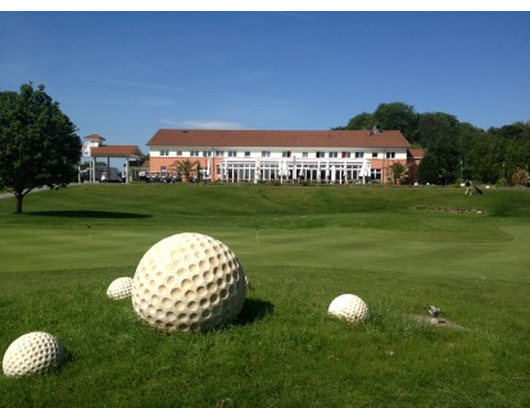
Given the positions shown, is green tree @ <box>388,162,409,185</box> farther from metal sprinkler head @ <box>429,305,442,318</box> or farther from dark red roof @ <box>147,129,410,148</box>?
metal sprinkler head @ <box>429,305,442,318</box>

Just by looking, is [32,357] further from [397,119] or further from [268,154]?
[397,119]

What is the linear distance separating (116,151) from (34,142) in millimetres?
65294

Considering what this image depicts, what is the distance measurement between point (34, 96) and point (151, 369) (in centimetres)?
4348

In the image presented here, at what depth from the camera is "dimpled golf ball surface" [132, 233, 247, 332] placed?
308 inches

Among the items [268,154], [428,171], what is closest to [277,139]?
[268,154]

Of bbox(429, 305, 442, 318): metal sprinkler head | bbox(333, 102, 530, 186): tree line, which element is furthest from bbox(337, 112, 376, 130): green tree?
bbox(429, 305, 442, 318): metal sprinkler head

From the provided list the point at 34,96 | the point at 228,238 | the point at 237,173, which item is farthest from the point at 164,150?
the point at 228,238

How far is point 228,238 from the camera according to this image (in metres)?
27.7

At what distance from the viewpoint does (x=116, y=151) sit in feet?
352

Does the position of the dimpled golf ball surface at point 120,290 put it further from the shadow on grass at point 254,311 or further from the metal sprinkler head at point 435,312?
the metal sprinkler head at point 435,312

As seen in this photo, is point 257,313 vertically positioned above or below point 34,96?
below

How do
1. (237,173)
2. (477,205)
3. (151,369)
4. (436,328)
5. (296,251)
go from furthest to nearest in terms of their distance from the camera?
(237,173)
(477,205)
(296,251)
(436,328)
(151,369)

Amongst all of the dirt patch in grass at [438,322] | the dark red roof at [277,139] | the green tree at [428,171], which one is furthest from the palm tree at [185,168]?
the dirt patch in grass at [438,322]
